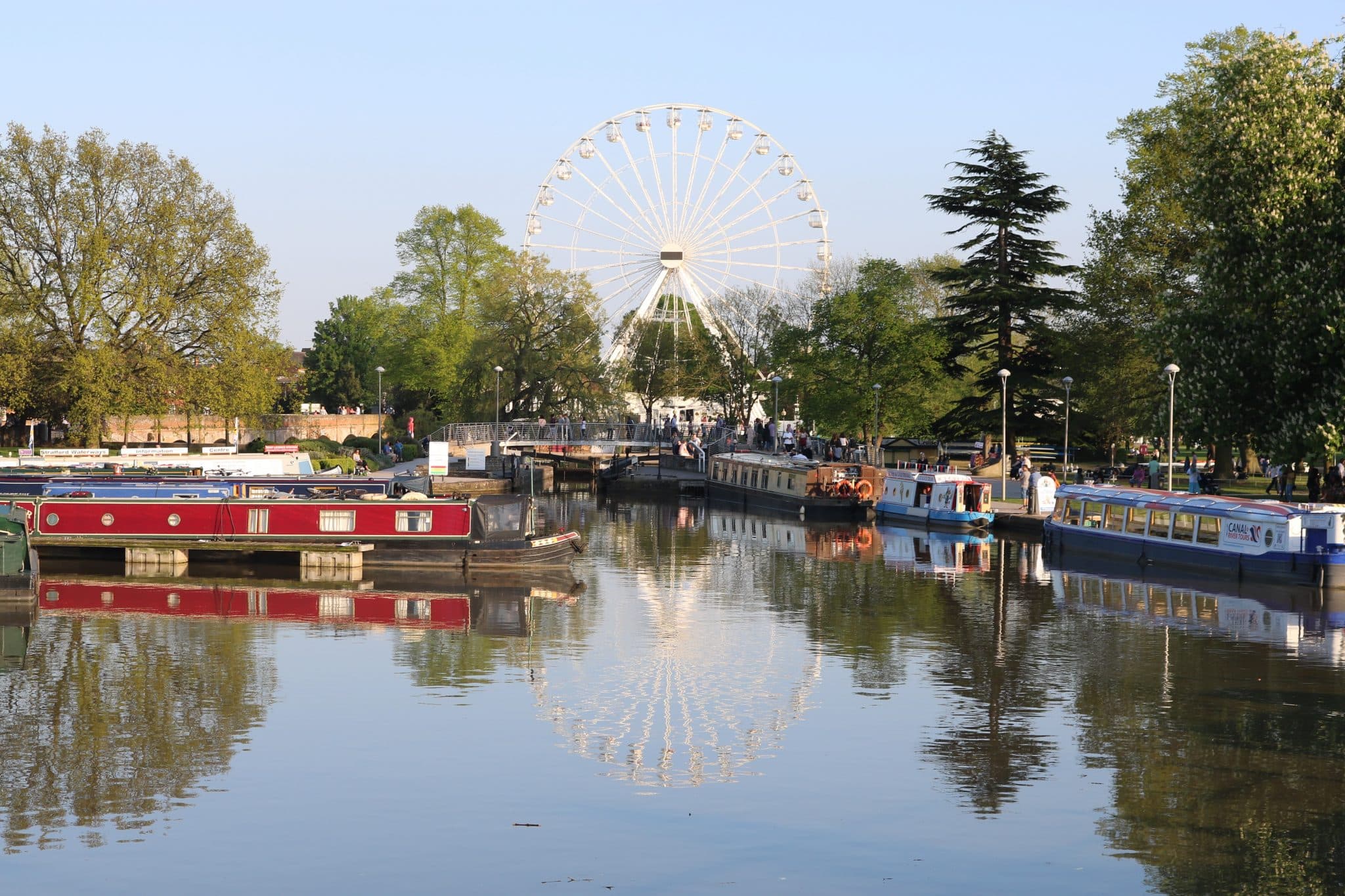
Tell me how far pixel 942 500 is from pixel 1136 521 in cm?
1341

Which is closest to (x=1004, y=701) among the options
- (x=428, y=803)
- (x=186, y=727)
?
(x=428, y=803)

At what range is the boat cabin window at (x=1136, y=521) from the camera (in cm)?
4378

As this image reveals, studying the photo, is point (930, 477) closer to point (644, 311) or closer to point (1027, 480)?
point (1027, 480)

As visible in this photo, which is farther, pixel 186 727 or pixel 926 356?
pixel 926 356

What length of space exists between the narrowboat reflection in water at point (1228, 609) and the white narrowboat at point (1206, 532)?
2.32ft

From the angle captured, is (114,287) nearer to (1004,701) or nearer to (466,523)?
(466,523)

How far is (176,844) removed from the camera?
55.1 ft

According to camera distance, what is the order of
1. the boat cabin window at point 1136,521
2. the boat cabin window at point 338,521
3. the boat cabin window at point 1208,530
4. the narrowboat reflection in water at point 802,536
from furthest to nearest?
1. the narrowboat reflection in water at point 802,536
2. the boat cabin window at point 1136,521
3. the boat cabin window at point 338,521
4. the boat cabin window at point 1208,530

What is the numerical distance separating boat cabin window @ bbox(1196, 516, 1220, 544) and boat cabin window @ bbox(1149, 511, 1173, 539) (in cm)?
139

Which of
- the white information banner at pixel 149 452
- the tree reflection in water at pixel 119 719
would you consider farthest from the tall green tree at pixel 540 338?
the tree reflection in water at pixel 119 719

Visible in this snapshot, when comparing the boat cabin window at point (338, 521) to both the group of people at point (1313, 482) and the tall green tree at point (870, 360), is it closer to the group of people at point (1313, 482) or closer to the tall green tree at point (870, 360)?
the group of people at point (1313, 482)

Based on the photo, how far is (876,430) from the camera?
80.3 metres

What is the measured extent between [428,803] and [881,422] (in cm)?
6639

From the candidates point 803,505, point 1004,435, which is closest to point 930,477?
point 1004,435
